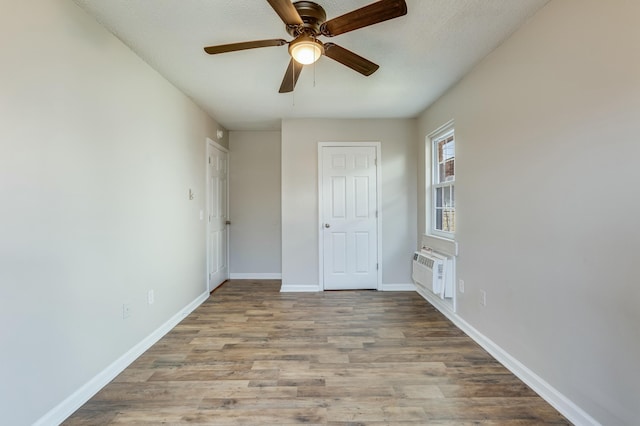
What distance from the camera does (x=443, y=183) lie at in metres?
3.41

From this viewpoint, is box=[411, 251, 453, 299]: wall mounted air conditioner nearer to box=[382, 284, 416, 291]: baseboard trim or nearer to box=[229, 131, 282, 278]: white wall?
box=[382, 284, 416, 291]: baseboard trim

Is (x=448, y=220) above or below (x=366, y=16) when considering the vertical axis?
below

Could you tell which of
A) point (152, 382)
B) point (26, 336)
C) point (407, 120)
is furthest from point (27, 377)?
point (407, 120)

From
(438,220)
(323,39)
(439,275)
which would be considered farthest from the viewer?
(438,220)

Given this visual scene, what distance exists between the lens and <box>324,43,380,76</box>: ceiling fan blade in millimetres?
1735

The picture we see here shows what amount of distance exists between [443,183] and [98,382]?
3.53 meters

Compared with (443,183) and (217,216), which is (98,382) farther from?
(443,183)

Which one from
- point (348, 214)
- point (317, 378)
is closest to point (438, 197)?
point (348, 214)

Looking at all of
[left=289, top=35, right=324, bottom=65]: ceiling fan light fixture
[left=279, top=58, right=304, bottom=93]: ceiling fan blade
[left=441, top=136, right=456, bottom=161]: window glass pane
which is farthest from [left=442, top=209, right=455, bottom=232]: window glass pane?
[left=289, top=35, right=324, bottom=65]: ceiling fan light fixture

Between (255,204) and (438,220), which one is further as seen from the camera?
(255,204)

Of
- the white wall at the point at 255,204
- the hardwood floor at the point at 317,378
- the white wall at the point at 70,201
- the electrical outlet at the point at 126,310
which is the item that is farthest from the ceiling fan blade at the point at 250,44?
the white wall at the point at 255,204

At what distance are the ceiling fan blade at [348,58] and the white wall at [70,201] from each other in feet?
4.94

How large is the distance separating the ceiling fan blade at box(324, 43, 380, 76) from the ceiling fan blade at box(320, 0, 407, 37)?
0.13 m

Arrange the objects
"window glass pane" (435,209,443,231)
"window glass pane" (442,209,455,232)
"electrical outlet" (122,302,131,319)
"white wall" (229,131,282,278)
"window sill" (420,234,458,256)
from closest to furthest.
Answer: "electrical outlet" (122,302,131,319) → "window sill" (420,234,458,256) → "window glass pane" (442,209,455,232) → "window glass pane" (435,209,443,231) → "white wall" (229,131,282,278)
